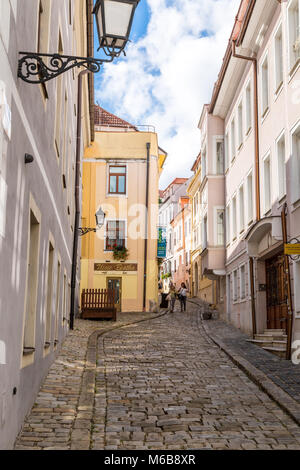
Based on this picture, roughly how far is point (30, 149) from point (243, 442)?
4.10 m

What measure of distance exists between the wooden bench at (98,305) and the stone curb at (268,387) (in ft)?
35.3

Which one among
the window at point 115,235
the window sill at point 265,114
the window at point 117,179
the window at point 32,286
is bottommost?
the window at point 32,286

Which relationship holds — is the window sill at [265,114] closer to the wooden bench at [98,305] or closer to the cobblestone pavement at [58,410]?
the cobblestone pavement at [58,410]

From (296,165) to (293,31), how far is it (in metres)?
3.53

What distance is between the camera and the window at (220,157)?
25531 mm

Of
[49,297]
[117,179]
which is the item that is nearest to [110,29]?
[49,297]

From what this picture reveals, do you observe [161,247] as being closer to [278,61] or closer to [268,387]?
[278,61]

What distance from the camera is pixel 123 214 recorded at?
32906 millimetres

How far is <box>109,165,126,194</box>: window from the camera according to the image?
33.2 metres

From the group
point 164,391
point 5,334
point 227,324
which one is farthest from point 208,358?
point 227,324

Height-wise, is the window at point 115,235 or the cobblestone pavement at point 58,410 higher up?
the window at point 115,235

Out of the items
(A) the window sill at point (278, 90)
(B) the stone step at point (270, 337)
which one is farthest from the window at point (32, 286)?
(A) the window sill at point (278, 90)

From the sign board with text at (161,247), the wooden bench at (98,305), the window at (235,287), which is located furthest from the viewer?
the sign board with text at (161,247)
